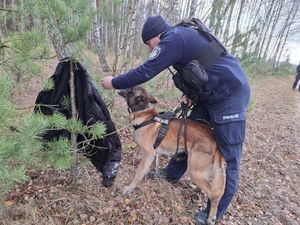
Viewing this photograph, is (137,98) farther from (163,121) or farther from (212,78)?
(212,78)

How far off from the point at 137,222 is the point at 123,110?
3015mm

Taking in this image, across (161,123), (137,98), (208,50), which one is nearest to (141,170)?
(161,123)

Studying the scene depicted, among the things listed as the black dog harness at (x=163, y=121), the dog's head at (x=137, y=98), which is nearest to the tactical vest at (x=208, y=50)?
the black dog harness at (x=163, y=121)

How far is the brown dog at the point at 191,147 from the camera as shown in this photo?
123 inches

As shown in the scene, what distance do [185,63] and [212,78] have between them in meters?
0.32

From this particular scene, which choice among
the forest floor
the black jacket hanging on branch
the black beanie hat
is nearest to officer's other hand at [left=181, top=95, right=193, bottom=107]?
the black beanie hat

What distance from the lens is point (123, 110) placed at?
5.73m

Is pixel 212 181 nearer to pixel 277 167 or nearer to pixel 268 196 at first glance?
pixel 268 196

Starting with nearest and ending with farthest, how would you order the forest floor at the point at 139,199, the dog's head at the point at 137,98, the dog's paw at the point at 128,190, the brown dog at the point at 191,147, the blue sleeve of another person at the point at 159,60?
the blue sleeve of another person at the point at 159,60
the forest floor at the point at 139,199
the brown dog at the point at 191,147
the dog's paw at the point at 128,190
the dog's head at the point at 137,98

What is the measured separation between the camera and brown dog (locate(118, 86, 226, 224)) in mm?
3135

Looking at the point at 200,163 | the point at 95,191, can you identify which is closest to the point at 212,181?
the point at 200,163

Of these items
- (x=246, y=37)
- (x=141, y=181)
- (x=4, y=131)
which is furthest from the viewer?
(x=246, y=37)

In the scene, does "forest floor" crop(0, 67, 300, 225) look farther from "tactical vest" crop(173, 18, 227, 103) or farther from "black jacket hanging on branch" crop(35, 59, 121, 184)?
"tactical vest" crop(173, 18, 227, 103)

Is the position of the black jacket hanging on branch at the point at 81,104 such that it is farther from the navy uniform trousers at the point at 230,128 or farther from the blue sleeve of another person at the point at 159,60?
the navy uniform trousers at the point at 230,128
